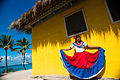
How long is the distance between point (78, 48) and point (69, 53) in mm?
591

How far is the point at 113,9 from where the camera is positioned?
2287 mm

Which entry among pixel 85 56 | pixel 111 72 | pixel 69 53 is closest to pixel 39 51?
pixel 69 53

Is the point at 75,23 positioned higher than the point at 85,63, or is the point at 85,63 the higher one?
Answer: the point at 75,23

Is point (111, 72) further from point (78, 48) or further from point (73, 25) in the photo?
point (73, 25)

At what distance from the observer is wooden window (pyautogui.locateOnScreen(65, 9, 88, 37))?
9.23 feet

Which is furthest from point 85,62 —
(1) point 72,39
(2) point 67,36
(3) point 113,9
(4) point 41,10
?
(4) point 41,10

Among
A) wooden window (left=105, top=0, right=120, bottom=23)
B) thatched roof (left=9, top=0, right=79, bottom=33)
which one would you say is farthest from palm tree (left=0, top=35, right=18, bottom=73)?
wooden window (left=105, top=0, right=120, bottom=23)

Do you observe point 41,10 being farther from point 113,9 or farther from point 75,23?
point 113,9

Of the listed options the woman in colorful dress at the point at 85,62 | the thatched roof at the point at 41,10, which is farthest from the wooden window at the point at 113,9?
the thatched roof at the point at 41,10

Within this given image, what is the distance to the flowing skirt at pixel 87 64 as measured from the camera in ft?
6.94

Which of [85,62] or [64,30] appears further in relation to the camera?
[64,30]

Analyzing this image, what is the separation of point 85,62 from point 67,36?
139cm

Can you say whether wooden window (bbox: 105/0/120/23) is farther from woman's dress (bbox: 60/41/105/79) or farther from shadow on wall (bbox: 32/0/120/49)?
woman's dress (bbox: 60/41/105/79)

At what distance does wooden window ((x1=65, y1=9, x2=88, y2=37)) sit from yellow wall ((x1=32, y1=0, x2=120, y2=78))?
6.7 inches
